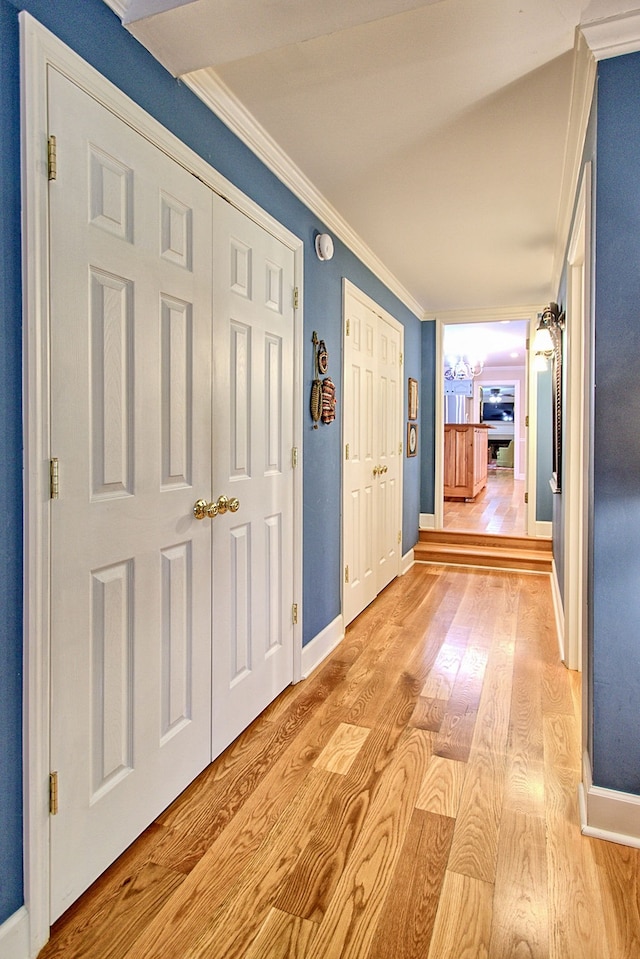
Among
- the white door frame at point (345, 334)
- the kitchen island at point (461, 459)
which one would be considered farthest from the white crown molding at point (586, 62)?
the kitchen island at point (461, 459)

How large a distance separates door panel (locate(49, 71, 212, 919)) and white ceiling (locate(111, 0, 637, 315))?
16.5 inches

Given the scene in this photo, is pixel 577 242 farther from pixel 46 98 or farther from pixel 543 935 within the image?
pixel 543 935

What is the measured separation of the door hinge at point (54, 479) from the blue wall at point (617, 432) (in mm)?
1480

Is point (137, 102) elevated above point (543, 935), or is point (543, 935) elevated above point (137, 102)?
point (137, 102)

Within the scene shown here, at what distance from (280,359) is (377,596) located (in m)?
2.30

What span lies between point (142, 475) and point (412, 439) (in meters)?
3.92

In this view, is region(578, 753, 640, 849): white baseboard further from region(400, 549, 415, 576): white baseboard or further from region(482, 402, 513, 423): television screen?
region(482, 402, 513, 423): television screen

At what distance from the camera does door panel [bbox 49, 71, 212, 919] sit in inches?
50.3

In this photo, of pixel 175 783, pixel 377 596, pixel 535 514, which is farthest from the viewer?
pixel 535 514

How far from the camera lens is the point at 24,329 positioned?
3.84ft

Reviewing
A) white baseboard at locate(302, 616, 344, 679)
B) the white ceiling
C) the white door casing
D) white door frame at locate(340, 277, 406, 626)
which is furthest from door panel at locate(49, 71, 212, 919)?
the white door casing

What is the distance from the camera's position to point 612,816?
160 centimetres

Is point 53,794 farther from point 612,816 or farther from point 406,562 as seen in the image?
point 406,562

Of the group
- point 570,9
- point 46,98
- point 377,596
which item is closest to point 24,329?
point 46,98
